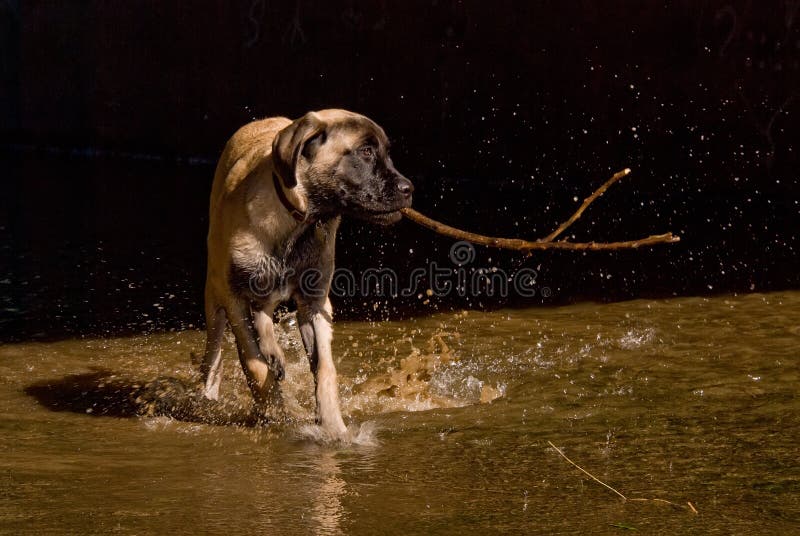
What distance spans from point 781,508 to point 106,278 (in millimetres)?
5986

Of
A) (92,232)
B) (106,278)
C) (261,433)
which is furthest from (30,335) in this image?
(92,232)

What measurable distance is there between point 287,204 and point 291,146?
0.88 ft

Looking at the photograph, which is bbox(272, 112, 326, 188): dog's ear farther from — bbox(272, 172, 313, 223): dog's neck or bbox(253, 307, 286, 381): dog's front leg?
bbox(253, 307, 286, 381): dog's front leg

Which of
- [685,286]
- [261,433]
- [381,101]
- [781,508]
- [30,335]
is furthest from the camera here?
[381,101]

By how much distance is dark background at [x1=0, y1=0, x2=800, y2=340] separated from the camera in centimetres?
930

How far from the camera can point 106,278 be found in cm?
921

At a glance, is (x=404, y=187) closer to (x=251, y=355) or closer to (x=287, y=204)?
(x=287, y=204)

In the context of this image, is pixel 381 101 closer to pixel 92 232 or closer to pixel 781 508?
pixel 92 232

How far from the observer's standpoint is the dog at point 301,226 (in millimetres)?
5512

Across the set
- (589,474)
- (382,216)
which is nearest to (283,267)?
(382,216)

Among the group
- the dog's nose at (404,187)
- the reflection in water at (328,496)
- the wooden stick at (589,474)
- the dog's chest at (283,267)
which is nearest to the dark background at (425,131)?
the dog's chest at (283,267)

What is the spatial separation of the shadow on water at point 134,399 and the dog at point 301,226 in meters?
0.32

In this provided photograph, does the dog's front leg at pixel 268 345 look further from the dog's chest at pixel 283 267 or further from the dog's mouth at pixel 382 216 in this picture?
the dog's mouth at pixel 382 216

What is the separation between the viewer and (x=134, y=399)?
6.25 meters
